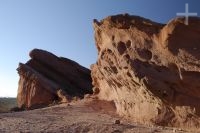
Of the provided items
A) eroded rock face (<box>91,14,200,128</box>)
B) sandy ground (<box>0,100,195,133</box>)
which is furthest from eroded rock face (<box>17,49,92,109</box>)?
eroded rock face (<box>91,14,200,128</box>)

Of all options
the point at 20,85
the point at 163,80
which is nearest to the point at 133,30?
the point at 163,80

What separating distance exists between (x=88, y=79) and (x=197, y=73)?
21.2 meters

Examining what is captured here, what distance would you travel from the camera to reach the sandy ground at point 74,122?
12797 mm

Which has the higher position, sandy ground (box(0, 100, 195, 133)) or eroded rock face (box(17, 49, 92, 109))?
eroded rock face (box(17, 49, 92, 109))

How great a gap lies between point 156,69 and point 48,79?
56.5ft

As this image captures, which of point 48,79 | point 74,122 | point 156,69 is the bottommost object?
point 74,122

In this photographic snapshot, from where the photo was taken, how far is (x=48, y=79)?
29.1 meters

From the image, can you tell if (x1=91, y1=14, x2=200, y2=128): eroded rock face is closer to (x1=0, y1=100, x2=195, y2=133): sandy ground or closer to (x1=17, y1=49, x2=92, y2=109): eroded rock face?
(x1=0, y1=100, x2=195, y2=133): sandy ground

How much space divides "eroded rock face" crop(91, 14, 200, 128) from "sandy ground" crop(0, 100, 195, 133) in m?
0.65

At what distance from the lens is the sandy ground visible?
12.8 meters

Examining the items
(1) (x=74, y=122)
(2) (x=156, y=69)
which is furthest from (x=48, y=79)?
(2) (x=156, y=69)

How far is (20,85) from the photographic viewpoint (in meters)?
29.5

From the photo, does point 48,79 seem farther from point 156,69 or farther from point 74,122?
point 156,69

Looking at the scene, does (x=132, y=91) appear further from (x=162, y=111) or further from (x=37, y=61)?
(x=37, y=61)
